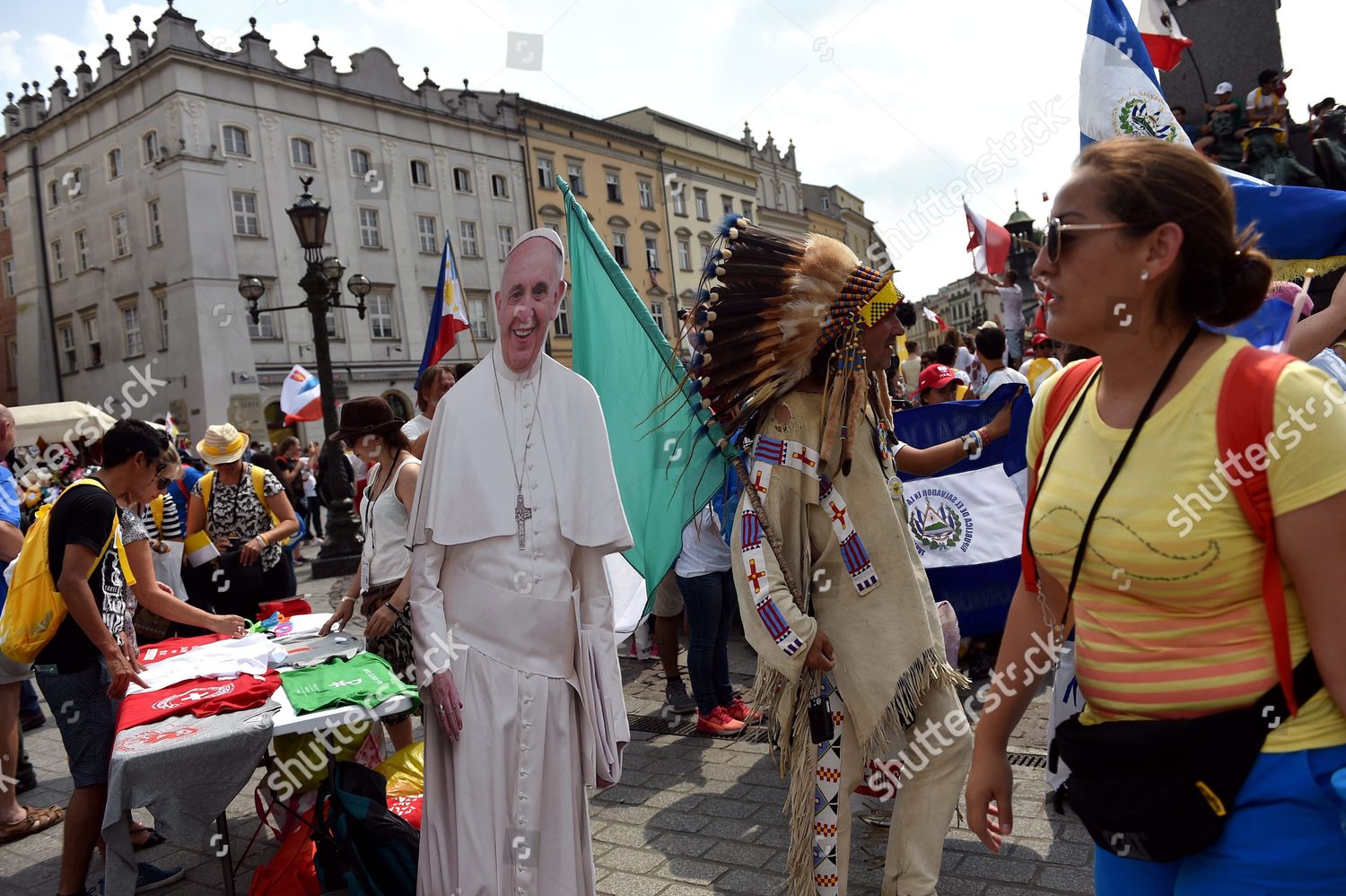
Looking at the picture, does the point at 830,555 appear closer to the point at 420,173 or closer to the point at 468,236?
the point at 420,173

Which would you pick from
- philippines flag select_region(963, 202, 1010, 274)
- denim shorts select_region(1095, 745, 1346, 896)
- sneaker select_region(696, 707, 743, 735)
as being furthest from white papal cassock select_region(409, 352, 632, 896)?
philippines flag select_region(963, 202, 1010, 274)

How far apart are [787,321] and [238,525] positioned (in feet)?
14.1

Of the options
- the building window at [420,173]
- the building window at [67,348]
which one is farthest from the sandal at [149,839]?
the building window at [67,348]

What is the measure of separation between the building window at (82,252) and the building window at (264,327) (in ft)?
26.3

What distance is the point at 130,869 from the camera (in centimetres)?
326

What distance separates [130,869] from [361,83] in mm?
34819

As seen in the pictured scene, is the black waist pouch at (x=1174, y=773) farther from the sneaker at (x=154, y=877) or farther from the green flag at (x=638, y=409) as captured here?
the sneaker at (x=154, y=877)

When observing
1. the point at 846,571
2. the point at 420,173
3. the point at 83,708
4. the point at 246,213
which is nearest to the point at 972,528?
the point at 846,571

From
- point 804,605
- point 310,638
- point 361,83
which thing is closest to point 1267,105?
point 804,605

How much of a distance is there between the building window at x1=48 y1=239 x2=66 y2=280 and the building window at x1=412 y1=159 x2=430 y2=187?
41.3ft

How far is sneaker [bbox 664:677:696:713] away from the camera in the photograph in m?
5.80

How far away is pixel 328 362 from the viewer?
1373 centimetres

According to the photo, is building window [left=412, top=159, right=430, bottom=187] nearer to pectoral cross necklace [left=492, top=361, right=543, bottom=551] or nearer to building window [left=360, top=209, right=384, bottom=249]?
building window [left=360, top=209, right=384, bottom=249]

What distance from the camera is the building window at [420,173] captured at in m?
35.2
